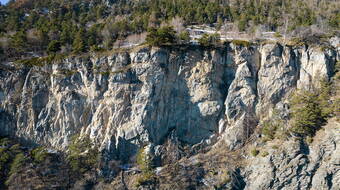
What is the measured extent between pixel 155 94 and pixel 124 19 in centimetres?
2081

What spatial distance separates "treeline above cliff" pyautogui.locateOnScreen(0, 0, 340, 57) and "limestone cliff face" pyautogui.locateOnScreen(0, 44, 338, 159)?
15.3 feet

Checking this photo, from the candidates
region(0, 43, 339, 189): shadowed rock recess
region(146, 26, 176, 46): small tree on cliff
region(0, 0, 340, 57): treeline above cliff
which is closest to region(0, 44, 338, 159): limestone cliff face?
region(0, 43, 339, 189): shadowed rock recess

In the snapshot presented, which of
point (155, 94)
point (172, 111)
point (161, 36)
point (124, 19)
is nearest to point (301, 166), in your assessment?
point (172, 111)

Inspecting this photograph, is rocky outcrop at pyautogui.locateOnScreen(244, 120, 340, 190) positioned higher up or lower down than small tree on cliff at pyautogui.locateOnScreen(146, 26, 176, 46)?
lower down

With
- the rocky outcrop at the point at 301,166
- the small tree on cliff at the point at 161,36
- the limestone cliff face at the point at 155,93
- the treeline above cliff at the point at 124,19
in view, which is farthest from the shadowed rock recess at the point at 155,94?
the treeline above cliff at the point at 124,19

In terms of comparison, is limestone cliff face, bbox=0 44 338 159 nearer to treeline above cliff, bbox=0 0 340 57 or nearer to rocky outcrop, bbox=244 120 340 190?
rocky outcrop, bbox=244 120 340 190

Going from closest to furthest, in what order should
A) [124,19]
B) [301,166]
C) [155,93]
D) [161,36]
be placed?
[301,166], [155,93], [161,36], [124,19]

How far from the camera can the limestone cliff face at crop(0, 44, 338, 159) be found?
3294 centimetres

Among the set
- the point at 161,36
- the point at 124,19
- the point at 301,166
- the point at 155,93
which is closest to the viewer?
the point at 301,166

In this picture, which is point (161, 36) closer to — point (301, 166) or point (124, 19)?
point (124, 19)

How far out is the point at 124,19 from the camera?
162 feet

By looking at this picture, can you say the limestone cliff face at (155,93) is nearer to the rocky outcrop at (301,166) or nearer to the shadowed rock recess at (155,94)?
the shadowed rock recess at (155,94)

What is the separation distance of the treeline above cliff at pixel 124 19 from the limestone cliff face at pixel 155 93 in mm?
4671

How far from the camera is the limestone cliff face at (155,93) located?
32938mm
